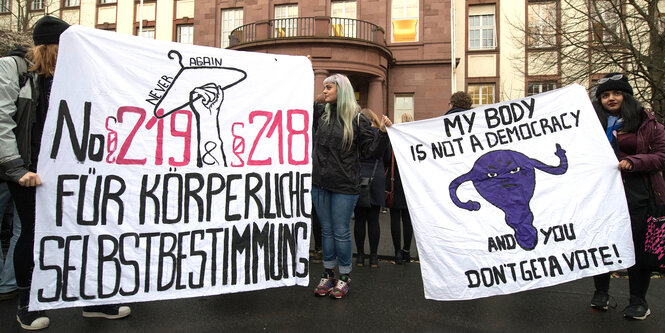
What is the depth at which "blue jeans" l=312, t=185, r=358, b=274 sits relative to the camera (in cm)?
339

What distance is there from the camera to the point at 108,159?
2732mm

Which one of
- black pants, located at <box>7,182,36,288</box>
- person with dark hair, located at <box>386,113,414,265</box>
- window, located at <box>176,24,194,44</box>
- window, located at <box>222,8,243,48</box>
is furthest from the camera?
window, located at <box>176,24,194,44</box>

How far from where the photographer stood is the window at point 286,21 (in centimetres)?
1731

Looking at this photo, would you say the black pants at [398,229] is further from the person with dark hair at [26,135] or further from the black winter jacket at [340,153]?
the person with dark hair at [26,135]

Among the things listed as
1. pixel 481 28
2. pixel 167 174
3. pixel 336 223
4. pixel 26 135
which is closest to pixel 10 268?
pixel 26 135

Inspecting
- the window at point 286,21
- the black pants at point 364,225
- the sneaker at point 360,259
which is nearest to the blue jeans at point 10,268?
the black pants at point 364,225

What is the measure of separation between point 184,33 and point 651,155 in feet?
68.2

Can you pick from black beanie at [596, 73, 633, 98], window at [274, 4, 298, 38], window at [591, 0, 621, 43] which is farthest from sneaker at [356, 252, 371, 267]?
window at [274, 4, 298, 38]

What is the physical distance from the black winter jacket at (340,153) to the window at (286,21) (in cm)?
1479

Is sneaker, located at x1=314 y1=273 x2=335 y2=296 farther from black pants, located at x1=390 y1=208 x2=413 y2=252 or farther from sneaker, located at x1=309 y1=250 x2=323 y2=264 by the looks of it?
black pants, located at x1=390 y1=208 x2=413 y2=252

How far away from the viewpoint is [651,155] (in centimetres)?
293

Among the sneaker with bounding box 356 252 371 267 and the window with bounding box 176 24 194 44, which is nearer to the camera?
the sneaker with bounding box 356 252 371 267

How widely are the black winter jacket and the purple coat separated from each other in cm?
189

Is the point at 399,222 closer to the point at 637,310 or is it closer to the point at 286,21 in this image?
the point at 637,310
